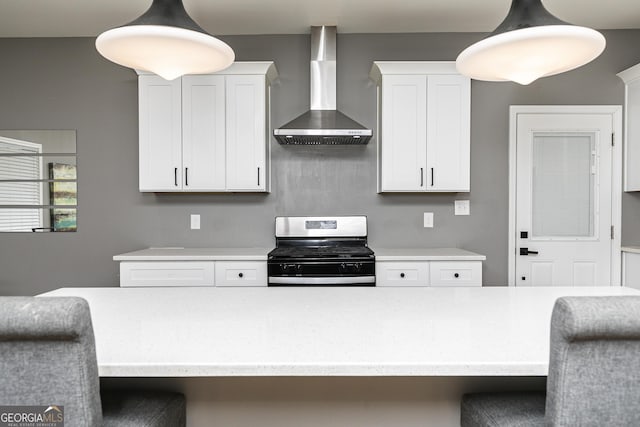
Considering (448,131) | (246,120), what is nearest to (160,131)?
(246,120)

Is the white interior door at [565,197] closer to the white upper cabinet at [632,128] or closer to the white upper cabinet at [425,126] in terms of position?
the white upper cabinet at [632,128]

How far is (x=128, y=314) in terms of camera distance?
4.58 ft

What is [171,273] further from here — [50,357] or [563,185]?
[563,185]

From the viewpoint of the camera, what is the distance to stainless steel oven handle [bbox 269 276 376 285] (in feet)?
9.50

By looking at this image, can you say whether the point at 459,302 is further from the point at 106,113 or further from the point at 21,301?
the point at 106,113

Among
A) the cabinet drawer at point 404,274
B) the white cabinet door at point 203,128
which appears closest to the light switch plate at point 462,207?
the cabinet drawer at point 404,274

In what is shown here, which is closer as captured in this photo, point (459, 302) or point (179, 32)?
point (179, 32)

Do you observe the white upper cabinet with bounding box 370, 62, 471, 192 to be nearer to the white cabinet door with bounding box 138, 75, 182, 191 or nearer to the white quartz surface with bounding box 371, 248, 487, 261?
the white quartz surface with bounding box 371, 248, 487, 261

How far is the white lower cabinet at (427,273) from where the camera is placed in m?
3.01

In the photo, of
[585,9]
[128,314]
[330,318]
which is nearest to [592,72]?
[585,9]

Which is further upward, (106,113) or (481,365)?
(106,113)

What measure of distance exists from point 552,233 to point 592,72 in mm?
1428

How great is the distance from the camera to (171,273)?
3.00 m

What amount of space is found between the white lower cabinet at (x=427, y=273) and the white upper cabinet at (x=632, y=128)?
5.38 feet
